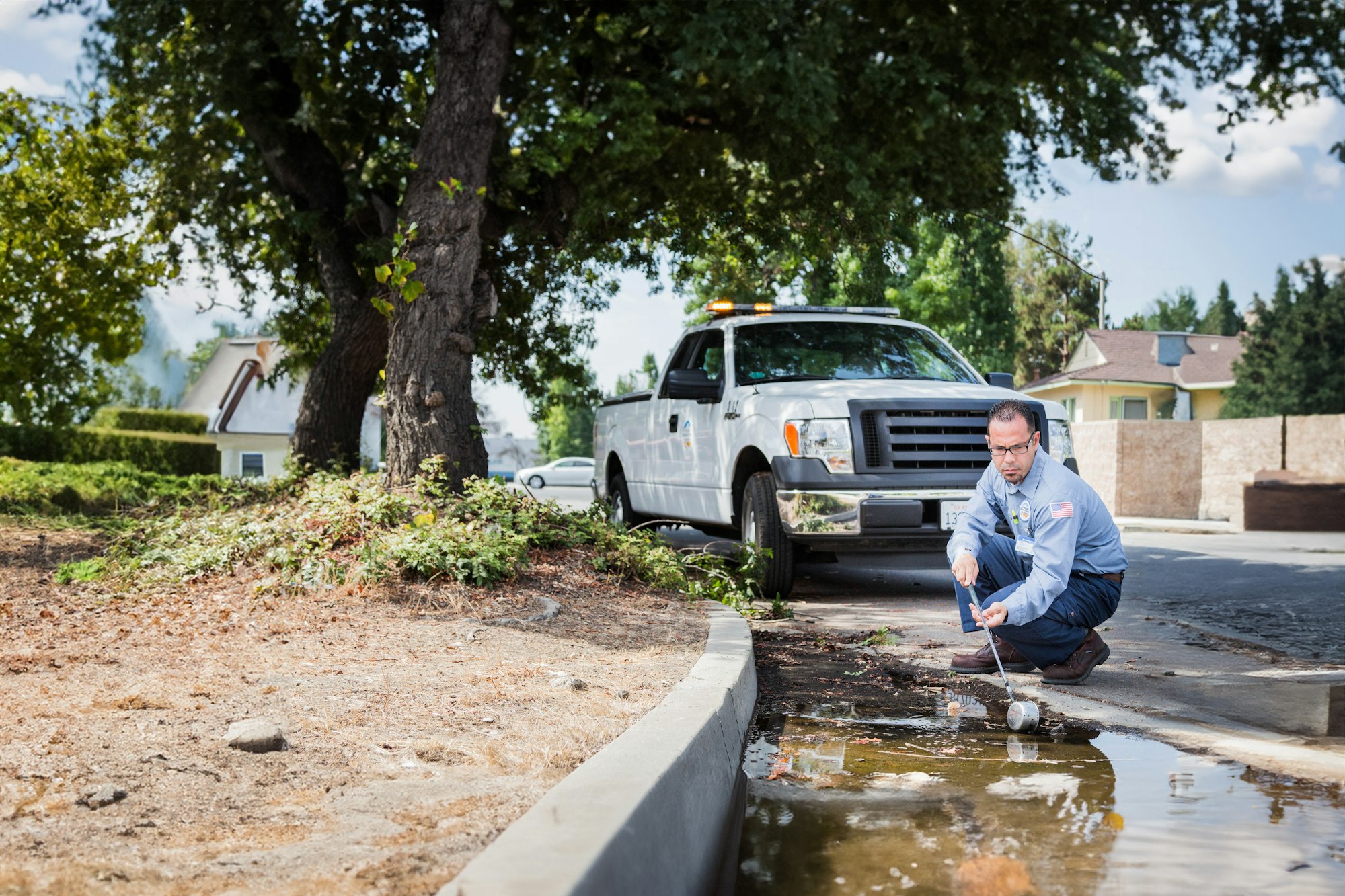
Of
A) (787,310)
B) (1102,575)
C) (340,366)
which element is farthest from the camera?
(340,366)

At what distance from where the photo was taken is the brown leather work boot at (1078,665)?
18.9 ft

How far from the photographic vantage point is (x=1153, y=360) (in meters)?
50.6

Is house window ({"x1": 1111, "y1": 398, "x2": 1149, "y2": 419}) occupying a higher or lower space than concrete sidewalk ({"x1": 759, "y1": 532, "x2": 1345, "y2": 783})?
higher

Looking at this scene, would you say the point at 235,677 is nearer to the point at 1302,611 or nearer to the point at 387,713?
the point at 387,713

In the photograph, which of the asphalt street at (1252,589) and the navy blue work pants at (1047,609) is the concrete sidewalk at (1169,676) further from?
the navy blue work pants at (1047,609)

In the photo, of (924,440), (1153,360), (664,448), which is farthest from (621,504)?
(1153,360)

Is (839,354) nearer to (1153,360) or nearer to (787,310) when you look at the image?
(787,310)

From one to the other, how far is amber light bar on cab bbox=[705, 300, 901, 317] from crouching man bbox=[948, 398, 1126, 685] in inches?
209

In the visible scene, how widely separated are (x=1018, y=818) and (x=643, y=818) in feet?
4.41

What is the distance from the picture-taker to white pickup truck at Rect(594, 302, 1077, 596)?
28.9 ft

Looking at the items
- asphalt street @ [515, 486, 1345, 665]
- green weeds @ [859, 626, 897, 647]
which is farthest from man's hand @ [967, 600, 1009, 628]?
asphalt street @ [515, 486, 1345, 665]

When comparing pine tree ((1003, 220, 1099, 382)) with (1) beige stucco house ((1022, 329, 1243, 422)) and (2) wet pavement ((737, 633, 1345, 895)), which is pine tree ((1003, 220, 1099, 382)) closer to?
(1) beige stucco house ((1022, 329, 1243, 422))

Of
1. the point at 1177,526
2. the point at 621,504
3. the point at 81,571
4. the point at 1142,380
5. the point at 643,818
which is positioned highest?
the point at 1142,380

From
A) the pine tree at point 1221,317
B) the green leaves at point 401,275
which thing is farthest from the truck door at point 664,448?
the pine tree at point 1221,317
